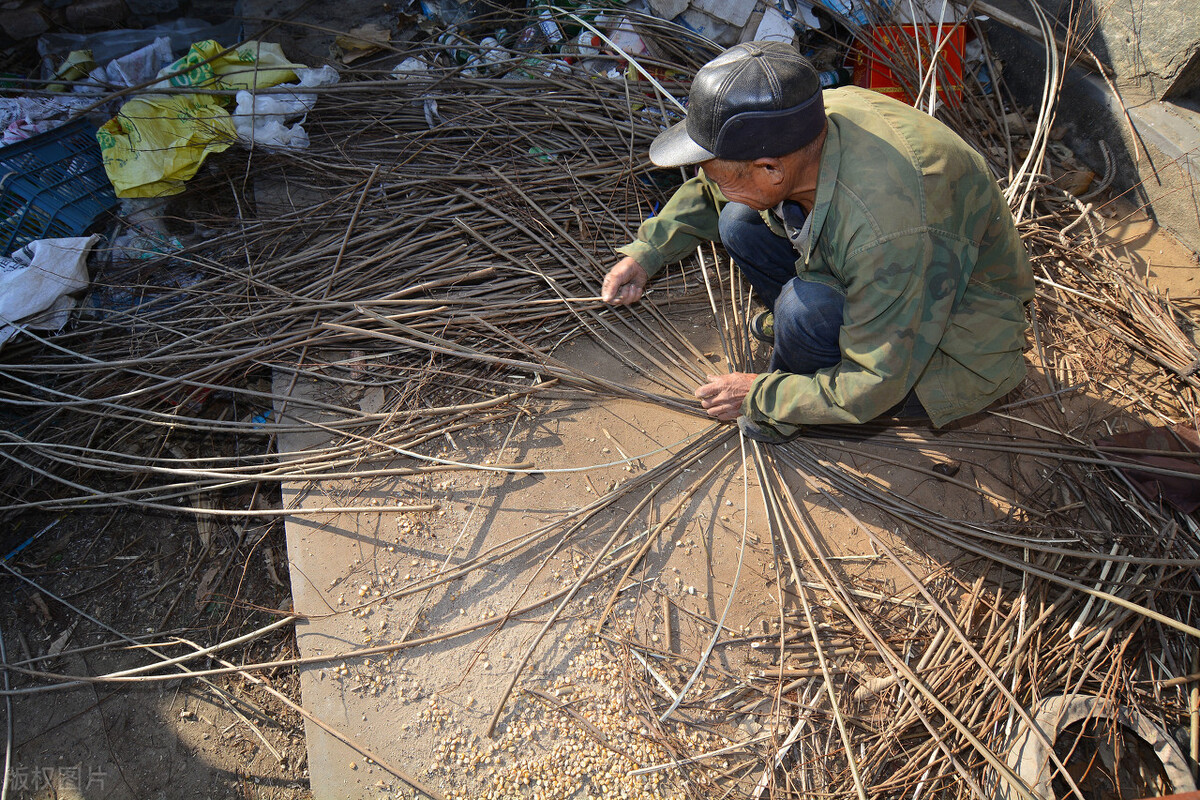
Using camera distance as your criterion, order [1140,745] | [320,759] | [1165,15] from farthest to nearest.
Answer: [1165,15]
[320,759]
[1140,745]

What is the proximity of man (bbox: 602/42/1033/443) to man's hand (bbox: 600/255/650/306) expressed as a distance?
21.4 inches

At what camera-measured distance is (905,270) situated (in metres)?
1.74

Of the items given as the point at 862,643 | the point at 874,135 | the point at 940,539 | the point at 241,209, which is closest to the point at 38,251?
the point at 241,209

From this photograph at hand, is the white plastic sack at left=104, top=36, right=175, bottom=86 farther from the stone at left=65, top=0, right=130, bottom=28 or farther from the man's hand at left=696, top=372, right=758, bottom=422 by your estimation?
the man's hand at left=696, top=372, right=758, bottom=422

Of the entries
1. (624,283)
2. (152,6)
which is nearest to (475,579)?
(624,283)

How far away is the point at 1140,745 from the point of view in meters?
1.93

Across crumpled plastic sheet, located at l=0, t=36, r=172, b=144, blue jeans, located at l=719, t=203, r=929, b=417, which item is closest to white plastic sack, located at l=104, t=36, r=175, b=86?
crumpled plastic sheet, located at l=0, t=36, r=172, b=144

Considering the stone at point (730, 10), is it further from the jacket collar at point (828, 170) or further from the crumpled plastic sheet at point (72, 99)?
the crumpled plastic sheet at point (72, 99)

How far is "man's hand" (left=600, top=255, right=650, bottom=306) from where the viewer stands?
255 cm

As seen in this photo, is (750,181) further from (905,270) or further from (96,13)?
(96,13)

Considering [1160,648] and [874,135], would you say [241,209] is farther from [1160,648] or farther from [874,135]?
[1160,648]

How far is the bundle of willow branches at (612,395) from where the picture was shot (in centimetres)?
201

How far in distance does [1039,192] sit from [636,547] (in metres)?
2.54

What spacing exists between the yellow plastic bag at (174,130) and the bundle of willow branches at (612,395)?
0.16 m
